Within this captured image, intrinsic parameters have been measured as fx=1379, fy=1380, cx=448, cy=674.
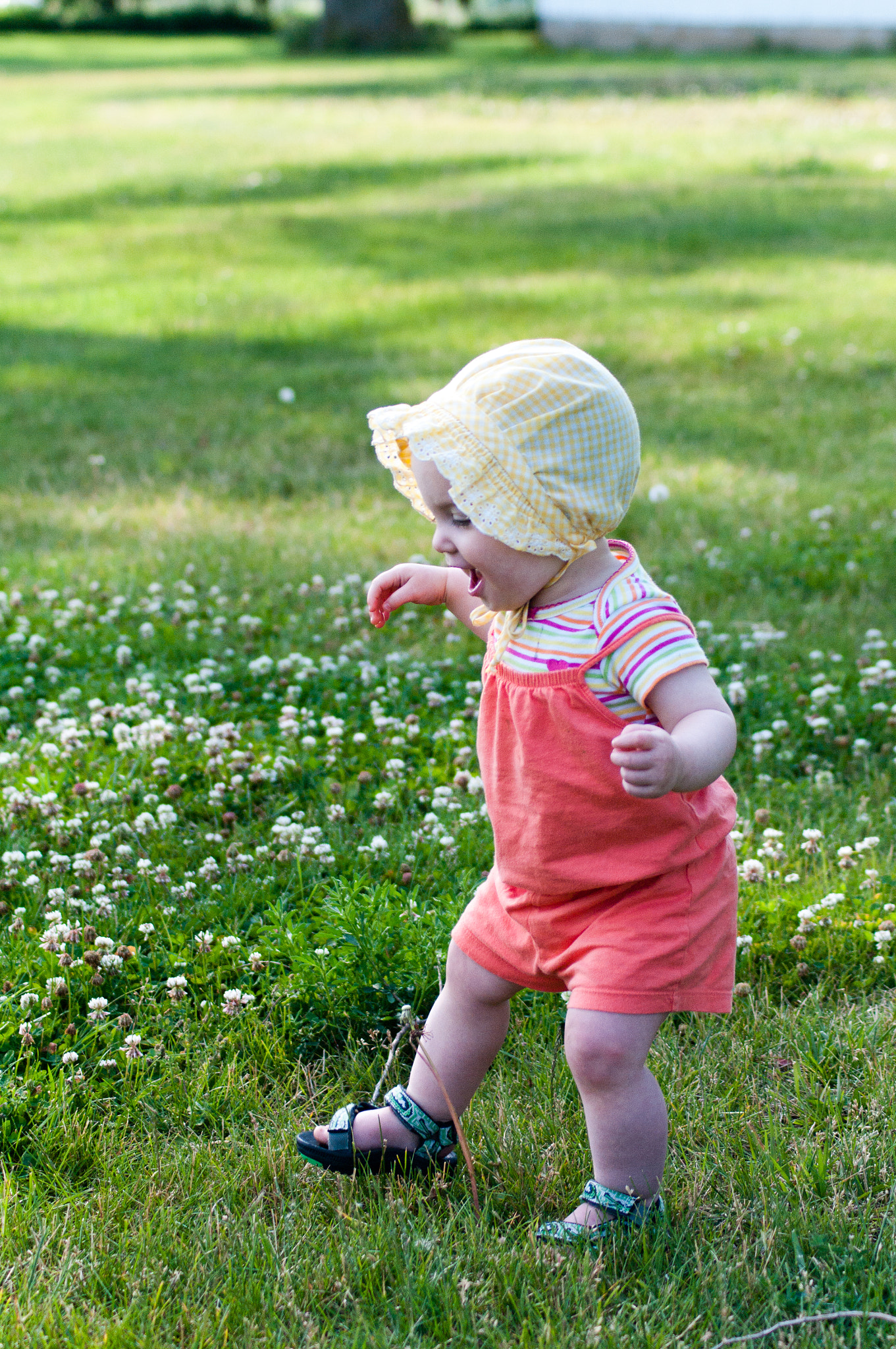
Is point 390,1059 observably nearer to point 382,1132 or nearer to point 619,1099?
point 382,1132

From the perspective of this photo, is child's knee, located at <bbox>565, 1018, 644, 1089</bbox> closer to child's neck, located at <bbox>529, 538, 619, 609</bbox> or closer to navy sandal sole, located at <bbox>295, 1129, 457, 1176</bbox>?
navy sandal sole, located at <bbox>295, 1129, 457, 1176</bbox>

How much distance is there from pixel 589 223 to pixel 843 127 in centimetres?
849

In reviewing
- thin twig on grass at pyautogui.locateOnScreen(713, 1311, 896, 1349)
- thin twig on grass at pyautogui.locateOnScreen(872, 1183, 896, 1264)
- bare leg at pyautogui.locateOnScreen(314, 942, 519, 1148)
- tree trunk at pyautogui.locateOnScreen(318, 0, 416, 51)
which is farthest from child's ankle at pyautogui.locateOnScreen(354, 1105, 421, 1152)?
tree trunk at pyautogui.locateOnScreen(318, 0, 416, 51)

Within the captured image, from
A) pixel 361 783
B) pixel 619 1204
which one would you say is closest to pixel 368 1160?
pixel 619 1204

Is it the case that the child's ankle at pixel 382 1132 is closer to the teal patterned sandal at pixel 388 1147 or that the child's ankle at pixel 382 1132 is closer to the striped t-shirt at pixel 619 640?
the teal patterned sandal at pixel 388 1147

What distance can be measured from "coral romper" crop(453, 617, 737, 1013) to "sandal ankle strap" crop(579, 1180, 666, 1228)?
420mm

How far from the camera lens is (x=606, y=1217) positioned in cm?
289

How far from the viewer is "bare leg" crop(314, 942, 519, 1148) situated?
A: 10.3 feet

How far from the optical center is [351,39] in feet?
137

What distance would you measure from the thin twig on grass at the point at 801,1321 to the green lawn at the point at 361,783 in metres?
0.03

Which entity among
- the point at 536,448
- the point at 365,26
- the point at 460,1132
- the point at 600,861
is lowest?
the point at 460,1132

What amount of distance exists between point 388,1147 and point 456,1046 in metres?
0.27

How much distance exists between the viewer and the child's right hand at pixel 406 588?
11.0 ft

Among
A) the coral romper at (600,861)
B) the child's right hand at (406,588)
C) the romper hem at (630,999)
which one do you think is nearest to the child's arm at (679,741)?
the coral romper at (600,861)
